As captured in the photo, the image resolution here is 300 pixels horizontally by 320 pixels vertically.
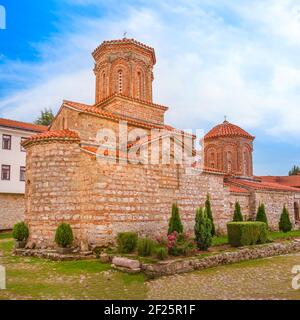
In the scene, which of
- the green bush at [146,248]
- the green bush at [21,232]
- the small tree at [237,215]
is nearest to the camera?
the green bush at [146,248]

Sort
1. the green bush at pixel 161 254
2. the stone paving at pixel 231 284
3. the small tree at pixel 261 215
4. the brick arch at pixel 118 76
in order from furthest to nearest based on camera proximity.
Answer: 1. the small tree at pixel 261 215
2. the brick arch at pixel 118 76
3. the green bush at pixel 161 254
4. the stone paving at pixel 231 284

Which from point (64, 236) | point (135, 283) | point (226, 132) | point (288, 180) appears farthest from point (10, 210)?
point (288, 180)

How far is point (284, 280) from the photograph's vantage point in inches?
307

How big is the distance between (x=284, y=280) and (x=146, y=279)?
352cm

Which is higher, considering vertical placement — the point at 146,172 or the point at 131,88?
the point at 131,88

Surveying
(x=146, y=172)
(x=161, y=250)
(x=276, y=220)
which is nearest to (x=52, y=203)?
(x=146, y=172)

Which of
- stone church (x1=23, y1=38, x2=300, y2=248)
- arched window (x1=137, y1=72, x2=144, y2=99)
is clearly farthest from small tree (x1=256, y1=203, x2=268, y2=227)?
arched window (x1=137, y1=72, x2=144, y2=99)

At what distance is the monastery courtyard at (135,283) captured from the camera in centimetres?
647

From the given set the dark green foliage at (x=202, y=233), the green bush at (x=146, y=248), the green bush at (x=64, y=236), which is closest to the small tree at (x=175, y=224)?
the dark green foliage at (x=202, y=233)

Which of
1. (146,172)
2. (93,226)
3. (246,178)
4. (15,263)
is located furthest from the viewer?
(246,178)

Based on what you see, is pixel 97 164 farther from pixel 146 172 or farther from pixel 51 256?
pixel 51 256

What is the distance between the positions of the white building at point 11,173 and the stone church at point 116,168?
25.4 ft

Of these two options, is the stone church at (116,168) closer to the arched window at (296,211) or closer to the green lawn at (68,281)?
the green lawn at (68,281)

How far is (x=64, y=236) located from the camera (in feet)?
34.7
